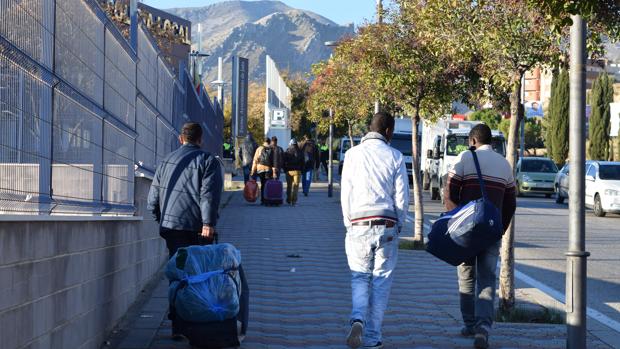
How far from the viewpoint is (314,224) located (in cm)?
2238

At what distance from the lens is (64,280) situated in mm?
6453

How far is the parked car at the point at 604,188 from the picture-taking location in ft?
97.7

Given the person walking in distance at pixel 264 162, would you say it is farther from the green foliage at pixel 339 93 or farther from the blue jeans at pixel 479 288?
the blue jeans at pixel 479 288

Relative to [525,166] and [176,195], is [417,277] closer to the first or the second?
[176,195]

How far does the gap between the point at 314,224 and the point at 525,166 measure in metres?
22.8

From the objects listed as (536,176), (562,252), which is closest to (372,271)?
(562,252)

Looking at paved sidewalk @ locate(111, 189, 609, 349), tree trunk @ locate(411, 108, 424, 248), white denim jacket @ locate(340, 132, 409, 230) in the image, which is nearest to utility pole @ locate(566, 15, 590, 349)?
paved sidewalk @ locate(111, 189, 609, 349)

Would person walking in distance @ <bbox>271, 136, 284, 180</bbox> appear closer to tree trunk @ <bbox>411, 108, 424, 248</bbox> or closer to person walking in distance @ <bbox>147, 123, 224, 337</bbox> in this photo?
Result: tree trunk @ <bbox>411, 108, 424, 248</bbox>

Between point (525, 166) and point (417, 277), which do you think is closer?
point (417, 277)

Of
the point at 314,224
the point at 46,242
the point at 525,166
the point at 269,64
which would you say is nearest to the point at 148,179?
the point at 46,242

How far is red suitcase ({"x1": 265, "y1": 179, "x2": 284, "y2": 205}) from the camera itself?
90.1 ft

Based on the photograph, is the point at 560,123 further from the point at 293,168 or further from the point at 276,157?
the point at 276,157

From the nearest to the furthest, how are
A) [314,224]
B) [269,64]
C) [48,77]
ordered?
1. [48,77]
2. [314,224]
3. [269,64]

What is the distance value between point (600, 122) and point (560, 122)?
2553 mm
